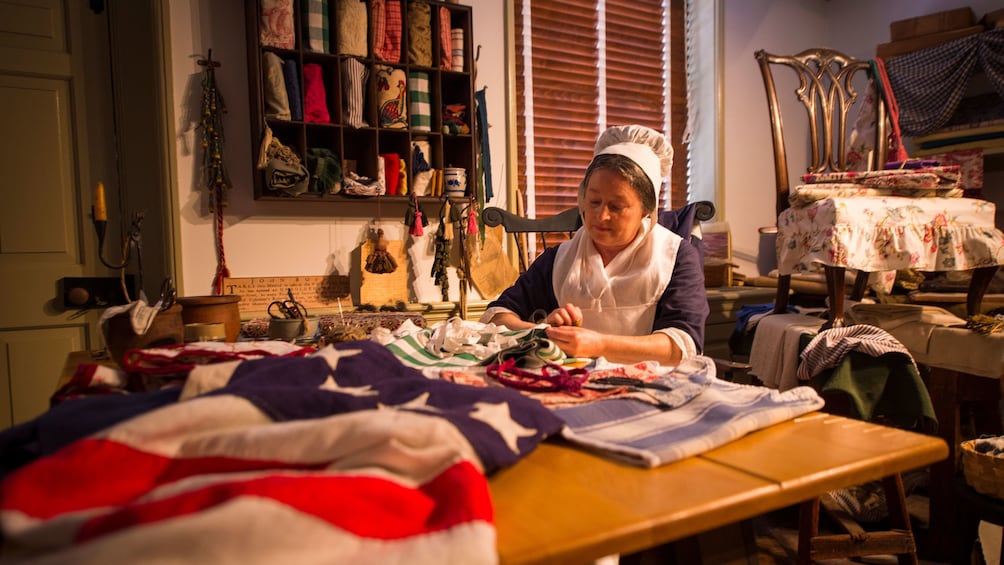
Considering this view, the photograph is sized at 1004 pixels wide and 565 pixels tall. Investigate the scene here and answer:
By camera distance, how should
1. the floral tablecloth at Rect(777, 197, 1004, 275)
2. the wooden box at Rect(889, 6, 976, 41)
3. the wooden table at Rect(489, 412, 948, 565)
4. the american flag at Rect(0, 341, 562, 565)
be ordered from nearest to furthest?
1. the american flag at Rect(0, 341, 562, 565)
2. the wooden table at Rect(489, 412, 948, 565)
3. the floral tablecloth at Rect(777, 197, 1004, 275)
4. the wooden box at Rect(889, 6, 976, 41)

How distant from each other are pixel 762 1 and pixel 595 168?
356 cm

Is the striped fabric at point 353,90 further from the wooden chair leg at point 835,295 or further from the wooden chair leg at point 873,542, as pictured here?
the wooden chair leg at point 873,542

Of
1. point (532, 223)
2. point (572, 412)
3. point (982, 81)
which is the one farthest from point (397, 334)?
point (982, 81)

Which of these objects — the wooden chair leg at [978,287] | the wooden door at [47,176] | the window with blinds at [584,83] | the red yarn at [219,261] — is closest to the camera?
the wooden chair leg at [978,287]

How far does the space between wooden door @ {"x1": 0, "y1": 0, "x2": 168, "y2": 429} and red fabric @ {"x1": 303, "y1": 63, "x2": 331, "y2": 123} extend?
0.87 metres

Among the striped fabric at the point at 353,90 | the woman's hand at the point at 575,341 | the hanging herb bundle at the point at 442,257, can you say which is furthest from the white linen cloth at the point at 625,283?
the striped fabric at the point at 353,90

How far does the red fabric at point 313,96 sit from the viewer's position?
285cm

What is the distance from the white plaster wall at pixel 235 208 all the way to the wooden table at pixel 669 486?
8.51 ft

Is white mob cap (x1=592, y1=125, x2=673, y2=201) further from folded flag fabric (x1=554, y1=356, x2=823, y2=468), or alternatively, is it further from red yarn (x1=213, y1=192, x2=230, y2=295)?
red yarn (x1=213, y1=192, x2=230, y2=295)

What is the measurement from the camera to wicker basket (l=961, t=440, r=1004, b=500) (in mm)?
1857

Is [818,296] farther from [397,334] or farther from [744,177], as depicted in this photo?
[397,334]

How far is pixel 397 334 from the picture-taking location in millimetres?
1346

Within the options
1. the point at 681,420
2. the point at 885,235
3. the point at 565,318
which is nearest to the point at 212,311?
the point at 565,318

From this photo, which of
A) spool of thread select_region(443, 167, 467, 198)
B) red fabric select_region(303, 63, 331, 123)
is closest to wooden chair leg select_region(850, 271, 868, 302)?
spool of thread select_region(443, 167, 467, 198)
